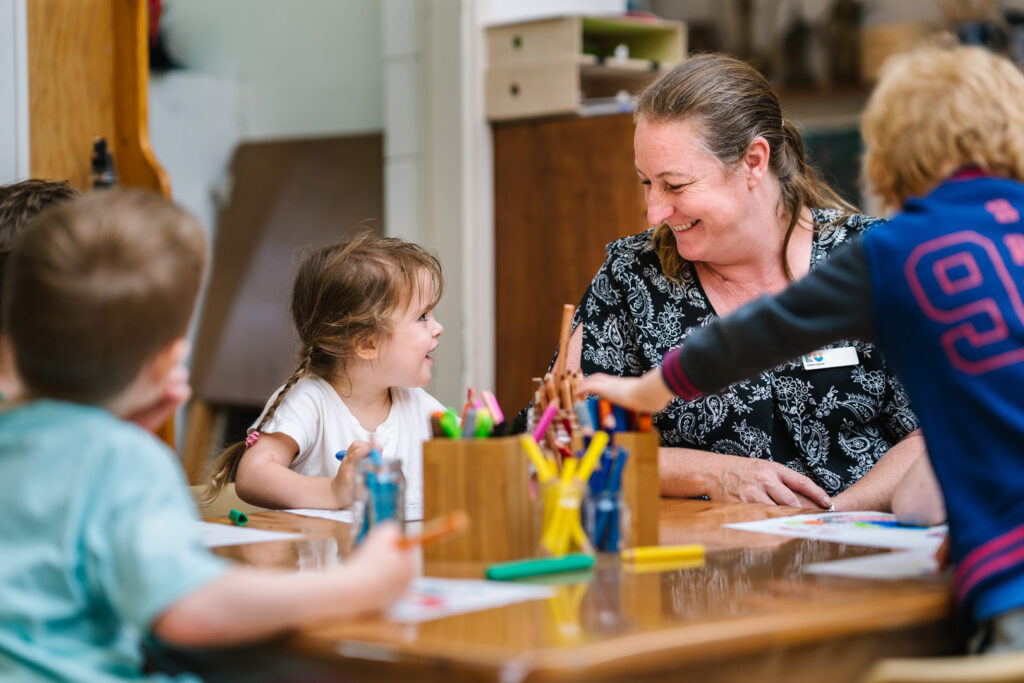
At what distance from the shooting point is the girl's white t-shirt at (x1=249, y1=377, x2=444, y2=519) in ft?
6.50

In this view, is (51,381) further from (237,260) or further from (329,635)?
(237,260)

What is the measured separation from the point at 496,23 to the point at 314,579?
10.7 ft

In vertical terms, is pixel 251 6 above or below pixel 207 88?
above

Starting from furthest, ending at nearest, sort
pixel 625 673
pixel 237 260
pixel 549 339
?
pixel 237 260, pixel 549 339, pixel 625 673

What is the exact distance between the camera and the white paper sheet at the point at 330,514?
1665mm

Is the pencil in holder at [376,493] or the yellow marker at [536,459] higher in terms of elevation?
the yellow marker at [536,459]

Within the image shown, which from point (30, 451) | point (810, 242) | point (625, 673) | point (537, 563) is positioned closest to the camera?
point (625, 673)

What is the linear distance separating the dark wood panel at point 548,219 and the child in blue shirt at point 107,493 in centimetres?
274

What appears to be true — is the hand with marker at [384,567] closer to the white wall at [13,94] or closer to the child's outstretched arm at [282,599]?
the child's outstretched arm at [282,599]

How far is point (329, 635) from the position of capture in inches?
38.0

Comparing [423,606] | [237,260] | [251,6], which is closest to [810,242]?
[423,606]

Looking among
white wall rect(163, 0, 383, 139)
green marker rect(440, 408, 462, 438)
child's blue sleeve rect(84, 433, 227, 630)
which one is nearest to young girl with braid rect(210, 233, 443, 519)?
green marker rect(440, 408, 462, 438)

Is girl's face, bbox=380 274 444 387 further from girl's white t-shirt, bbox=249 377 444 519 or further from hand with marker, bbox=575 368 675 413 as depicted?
hand with marker, bbox=575 368 675 413

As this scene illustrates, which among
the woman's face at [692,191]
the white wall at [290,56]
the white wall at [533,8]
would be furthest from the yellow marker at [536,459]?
the white wall at [290,56]
